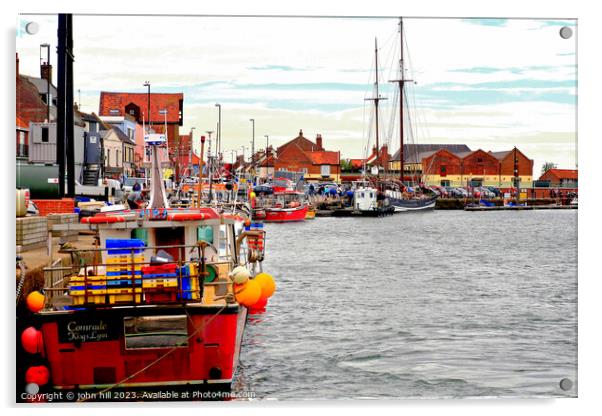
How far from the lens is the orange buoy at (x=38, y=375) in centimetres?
1123

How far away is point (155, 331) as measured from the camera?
11.8 metres

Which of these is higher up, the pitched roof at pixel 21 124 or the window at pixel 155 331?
the pitched roof at pixel 21 124

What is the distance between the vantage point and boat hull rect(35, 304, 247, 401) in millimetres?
11688

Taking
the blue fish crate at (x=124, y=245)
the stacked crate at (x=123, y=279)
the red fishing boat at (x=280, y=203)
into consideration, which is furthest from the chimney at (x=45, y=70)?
the red fishing boat at (x=280, y=203)

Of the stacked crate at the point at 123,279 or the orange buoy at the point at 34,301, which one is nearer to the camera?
the stacked crate at the point at 123,279

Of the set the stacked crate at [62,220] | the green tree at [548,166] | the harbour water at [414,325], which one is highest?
the green tree at [548,166]

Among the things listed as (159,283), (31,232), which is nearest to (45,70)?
(31,232)

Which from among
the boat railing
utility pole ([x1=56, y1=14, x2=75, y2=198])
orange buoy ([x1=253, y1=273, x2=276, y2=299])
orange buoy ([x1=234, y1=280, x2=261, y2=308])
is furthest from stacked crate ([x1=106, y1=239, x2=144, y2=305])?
utility pole ([x1=56, y1=14, x2=75, y2=198])

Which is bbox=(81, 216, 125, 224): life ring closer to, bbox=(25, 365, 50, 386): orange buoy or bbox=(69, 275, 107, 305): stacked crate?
bbox=(69, 275, 107, 305): stacked crate

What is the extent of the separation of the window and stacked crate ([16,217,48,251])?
182 centimetres

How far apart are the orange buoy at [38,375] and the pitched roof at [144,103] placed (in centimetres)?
406

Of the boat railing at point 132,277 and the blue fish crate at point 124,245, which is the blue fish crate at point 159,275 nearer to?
the boat railing at point 132,277

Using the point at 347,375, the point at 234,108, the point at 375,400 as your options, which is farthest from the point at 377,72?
the point at 375,400

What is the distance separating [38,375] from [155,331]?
1.53 meters
